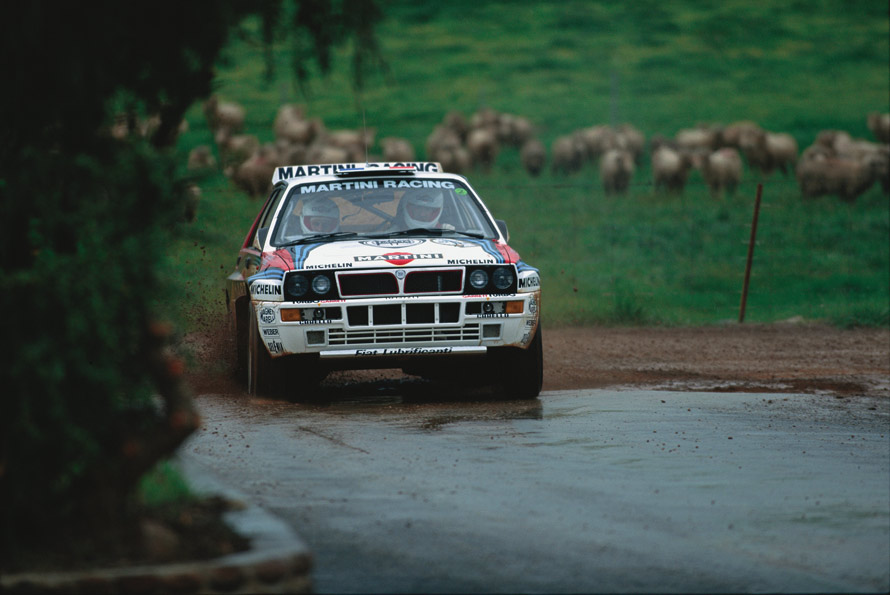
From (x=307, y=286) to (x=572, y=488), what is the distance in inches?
153

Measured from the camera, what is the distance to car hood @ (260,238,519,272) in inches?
455

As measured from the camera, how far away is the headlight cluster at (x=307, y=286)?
11.5 m

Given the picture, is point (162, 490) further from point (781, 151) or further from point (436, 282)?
point (781, 151)

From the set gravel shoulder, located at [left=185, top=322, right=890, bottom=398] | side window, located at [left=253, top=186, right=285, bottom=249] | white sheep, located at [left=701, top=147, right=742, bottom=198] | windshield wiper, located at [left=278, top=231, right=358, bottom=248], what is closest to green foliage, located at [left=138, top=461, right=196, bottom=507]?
gravel shoulder, located at [left=185, top=322, right=890, bottom=398]

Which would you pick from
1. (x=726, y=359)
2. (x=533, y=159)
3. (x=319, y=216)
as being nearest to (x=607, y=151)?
(x=533, y=159)

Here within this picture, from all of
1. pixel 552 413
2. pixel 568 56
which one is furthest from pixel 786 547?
pixel 568 56

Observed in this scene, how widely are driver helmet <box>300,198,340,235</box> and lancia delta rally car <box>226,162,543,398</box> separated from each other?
0.05 ft

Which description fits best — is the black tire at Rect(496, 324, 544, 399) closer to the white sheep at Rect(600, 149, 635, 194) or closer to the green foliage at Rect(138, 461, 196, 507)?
the green foliage at Rect(138, 461, 196, 507)

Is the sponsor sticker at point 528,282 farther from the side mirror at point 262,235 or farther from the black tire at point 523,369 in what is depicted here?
the side mirror at point 262,235

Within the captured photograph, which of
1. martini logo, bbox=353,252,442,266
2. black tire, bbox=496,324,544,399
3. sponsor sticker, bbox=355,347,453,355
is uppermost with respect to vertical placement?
martini logo, bbox=353,252,442,266

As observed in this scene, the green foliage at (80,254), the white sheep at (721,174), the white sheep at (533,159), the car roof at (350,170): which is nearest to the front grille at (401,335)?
the car roof at (350,170)

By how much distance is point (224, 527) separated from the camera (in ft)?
20.0

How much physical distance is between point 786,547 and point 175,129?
3.14 metres

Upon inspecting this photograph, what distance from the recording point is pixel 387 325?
37.8 ft
